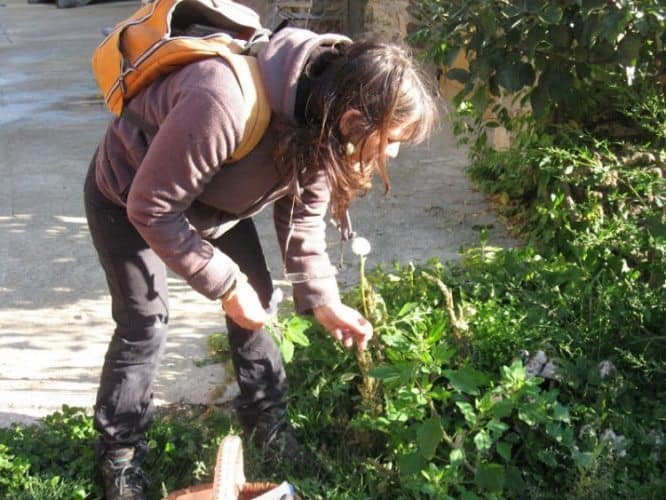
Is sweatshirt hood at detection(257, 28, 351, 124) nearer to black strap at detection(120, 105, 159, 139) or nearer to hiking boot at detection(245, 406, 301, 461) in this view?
black strap at detection(120, 105, 159, 139)

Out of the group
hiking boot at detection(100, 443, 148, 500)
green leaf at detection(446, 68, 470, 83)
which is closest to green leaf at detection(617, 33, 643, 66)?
green leaf at detection(446, 68, 470, 83)

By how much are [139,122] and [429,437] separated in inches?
43.8

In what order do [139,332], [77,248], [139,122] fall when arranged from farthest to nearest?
[77,248] → [139,332] → [139,122]

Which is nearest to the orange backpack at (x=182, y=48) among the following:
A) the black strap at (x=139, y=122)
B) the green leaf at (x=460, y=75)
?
the black strap at (x=139, y=122)

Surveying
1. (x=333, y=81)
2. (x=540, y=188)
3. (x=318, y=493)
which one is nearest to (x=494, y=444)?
(x=318, y=493)

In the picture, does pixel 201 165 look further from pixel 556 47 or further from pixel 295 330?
pixel 556 47

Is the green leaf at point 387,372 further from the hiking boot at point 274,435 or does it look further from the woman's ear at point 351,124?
the woman's ear at point 351,124

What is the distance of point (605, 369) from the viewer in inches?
117

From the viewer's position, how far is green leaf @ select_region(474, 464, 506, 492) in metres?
2.55

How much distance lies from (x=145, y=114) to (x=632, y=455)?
1.73 m

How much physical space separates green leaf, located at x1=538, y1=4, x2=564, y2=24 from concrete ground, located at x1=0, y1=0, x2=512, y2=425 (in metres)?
1.39

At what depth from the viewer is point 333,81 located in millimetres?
2158

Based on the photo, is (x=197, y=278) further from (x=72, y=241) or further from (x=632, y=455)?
(x=72, y=241)

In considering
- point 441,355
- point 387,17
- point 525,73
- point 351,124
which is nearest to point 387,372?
point 441,355
